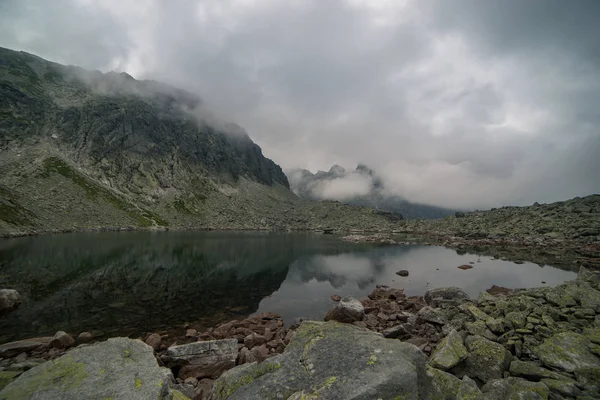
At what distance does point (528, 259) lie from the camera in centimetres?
5550

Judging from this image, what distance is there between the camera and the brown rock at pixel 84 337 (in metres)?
18.8

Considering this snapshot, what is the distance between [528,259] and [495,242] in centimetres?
3327

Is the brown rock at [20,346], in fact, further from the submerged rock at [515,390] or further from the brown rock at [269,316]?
the submerged rock at [515,390]

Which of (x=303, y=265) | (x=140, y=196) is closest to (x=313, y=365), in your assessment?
(x=303, y=265)

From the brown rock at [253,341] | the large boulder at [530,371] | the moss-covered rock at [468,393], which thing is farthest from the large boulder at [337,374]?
the brown rock at [253,341]

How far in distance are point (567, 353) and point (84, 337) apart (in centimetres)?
2750

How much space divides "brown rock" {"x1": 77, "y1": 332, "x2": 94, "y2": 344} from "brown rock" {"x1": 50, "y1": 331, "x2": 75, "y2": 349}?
2.04 ft

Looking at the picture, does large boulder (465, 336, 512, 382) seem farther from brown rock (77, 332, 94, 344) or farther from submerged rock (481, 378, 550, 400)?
brown rock (77, 332, 94, 344)

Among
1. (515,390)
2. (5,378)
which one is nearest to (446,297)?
(515,390)

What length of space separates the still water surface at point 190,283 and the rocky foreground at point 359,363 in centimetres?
573

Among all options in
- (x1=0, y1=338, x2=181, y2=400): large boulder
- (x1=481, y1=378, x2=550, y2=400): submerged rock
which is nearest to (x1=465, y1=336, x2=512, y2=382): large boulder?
(x1=481, y1=378, x2=550, y2=400): submerged rock

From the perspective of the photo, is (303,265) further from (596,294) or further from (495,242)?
(495,242)

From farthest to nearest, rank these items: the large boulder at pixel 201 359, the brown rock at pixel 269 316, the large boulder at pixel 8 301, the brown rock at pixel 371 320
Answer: the brown rock at pixel 269 316 < the large boulder at pixel 8 301 < the brown rock at pixel 371 320 < the large boulder at pixel 201 359

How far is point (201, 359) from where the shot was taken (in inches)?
553
